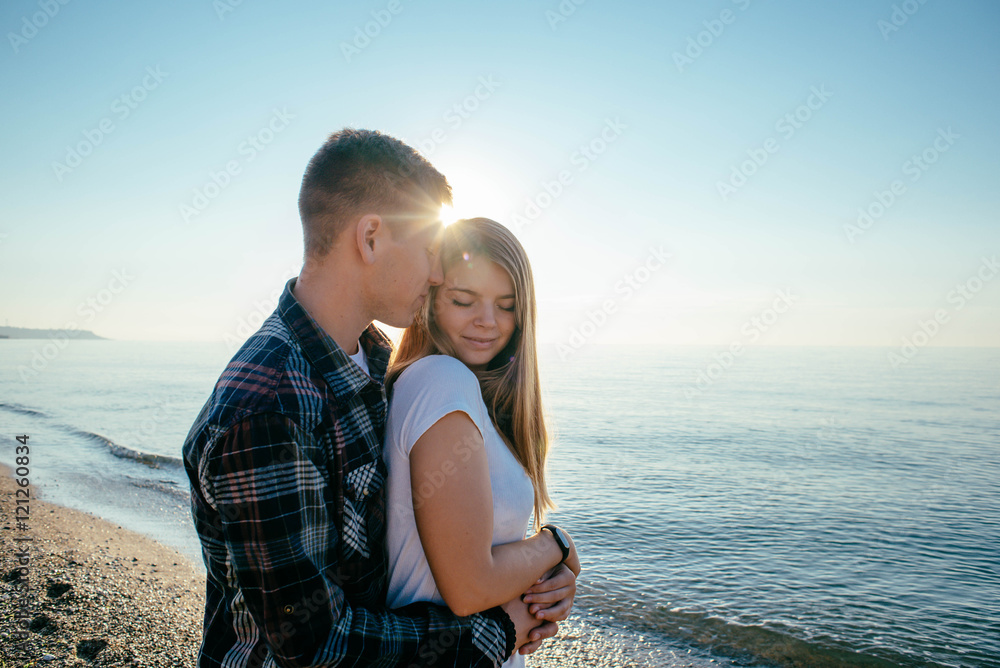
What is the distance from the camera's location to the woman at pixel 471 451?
5.84 ft

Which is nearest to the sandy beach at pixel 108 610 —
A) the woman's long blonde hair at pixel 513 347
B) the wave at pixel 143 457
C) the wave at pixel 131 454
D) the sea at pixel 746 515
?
the sea at pixel 746 515

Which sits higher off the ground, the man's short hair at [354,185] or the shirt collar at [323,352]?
the man's short hair at [354,185]

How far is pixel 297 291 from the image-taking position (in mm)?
1941

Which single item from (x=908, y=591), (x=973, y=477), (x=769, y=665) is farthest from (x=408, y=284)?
(x=973, y=477)

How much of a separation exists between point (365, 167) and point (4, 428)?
25.2 metres

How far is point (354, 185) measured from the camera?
199 cm

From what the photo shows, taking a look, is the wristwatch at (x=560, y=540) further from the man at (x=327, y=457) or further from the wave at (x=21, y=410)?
the wave at (x=21, y=410)

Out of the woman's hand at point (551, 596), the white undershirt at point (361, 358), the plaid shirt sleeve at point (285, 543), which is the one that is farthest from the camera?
the white undershirt at point (361, 358)

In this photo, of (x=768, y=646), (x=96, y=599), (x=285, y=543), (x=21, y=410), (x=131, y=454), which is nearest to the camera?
(x=285, y=543)

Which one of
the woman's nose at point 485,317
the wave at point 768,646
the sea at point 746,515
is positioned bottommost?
the sea at point 746,515

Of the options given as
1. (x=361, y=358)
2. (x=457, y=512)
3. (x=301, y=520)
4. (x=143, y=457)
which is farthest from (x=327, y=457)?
(x=143, y=457)

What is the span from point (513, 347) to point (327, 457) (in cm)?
144

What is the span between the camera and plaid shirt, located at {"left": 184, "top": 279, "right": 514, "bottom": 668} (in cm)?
138

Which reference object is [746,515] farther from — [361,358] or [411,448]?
[411,448]
